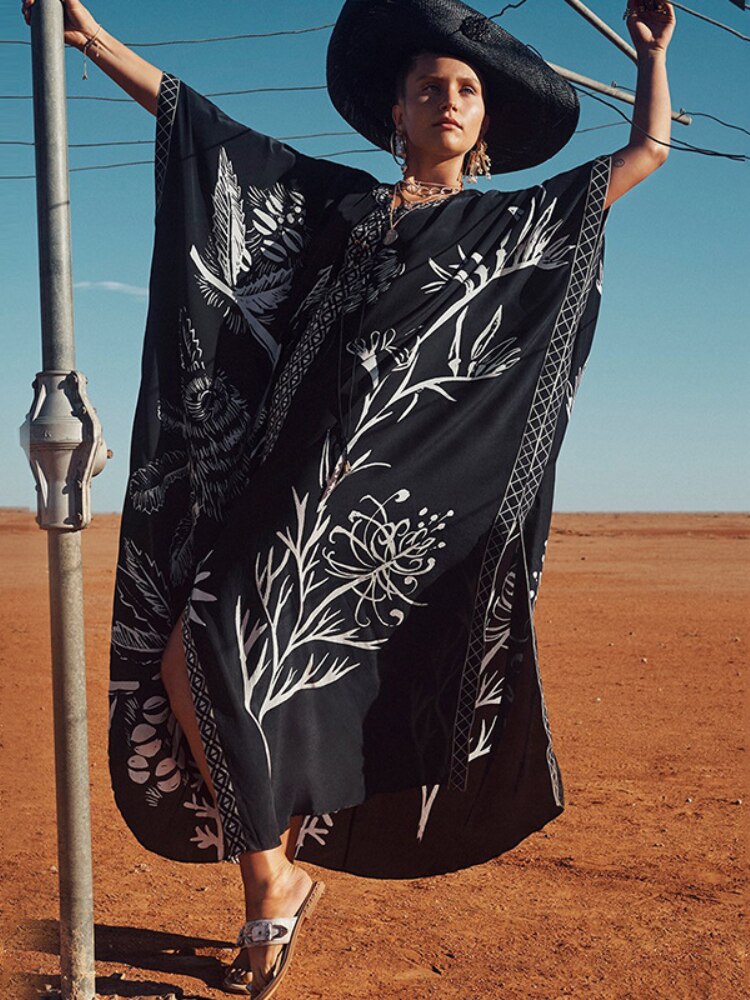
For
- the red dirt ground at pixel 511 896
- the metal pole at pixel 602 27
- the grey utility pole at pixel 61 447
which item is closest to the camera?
the grey utility pole at pixel 61 447

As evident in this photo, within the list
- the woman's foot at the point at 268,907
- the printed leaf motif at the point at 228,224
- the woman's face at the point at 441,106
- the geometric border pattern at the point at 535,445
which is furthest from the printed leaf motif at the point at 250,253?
the woman's foot at the point at 268,907

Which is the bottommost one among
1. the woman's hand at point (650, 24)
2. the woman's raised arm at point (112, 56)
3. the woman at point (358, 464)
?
the woman at point (358, 464)

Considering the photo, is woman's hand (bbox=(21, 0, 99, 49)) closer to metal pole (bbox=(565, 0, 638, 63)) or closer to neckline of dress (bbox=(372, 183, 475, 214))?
neckline of dress (bbox=(372, 183, 475, 214))

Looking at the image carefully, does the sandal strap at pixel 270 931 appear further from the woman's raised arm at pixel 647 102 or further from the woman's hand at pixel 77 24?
the woman's hand at pixel 77 24

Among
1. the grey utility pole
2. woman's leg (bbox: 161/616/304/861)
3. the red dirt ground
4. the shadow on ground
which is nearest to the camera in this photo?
the grey utility pole

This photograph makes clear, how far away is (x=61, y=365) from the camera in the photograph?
2.77m

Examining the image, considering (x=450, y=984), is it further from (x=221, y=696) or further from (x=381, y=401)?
(x=381, y=401)

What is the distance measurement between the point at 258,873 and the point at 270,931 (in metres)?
0.15

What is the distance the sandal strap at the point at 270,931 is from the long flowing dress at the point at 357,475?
277 mm

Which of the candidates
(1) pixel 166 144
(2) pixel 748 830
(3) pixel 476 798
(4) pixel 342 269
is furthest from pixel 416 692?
(2) pixel 748 830

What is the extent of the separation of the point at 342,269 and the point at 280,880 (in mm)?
1723

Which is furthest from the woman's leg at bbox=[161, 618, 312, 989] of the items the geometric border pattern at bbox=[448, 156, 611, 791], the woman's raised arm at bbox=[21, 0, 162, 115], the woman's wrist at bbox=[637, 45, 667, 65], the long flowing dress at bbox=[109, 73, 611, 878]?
the woman's wrist at bbox=[637, 45, 667, 65]

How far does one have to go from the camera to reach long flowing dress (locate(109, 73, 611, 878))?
311 centimetres

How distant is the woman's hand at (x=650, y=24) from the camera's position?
3.38 m
